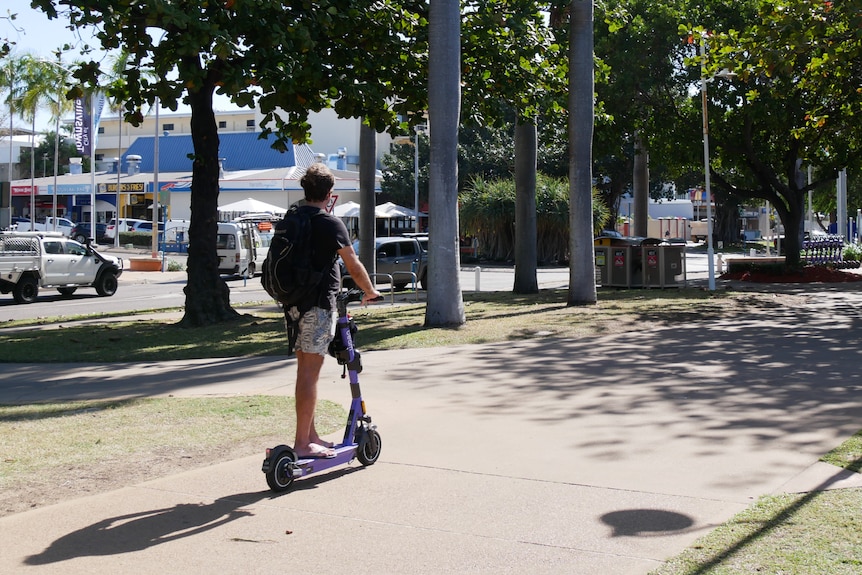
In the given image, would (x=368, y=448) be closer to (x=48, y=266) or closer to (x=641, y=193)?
(x=48, y=266)

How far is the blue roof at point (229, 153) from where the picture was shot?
66287 millimetres

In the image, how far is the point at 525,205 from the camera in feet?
75.7

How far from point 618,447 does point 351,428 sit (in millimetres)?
2003

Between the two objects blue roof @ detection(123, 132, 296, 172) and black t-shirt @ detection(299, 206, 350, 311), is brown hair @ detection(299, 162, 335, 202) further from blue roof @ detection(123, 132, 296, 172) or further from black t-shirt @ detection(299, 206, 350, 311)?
blue roof @ detection(123, 132, 296, 172)

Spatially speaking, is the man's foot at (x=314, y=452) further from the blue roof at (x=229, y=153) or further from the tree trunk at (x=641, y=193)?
the blue roof at (x=229, y=153)

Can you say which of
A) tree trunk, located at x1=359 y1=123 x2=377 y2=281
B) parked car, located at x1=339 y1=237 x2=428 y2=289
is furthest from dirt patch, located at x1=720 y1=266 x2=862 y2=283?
tree trunk, located at x1=359 y1=123 x2=377 y2=281

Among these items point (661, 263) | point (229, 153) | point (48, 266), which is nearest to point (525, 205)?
point (661, 263)

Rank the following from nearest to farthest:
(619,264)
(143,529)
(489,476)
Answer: (143,529) → (489,476) → (619,264)

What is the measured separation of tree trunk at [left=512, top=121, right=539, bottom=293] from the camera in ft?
74.4

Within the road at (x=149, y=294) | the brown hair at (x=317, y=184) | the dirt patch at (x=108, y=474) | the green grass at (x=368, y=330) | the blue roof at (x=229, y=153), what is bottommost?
the dirt patch at (x=108, y=474)

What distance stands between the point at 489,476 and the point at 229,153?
65041 mm

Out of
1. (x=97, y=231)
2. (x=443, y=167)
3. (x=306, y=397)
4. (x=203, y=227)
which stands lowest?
(x=306, y=397)

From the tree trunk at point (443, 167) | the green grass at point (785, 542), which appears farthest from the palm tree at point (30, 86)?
the green grass at point (785, 542)

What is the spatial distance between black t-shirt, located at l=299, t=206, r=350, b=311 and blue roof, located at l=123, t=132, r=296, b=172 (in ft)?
195
